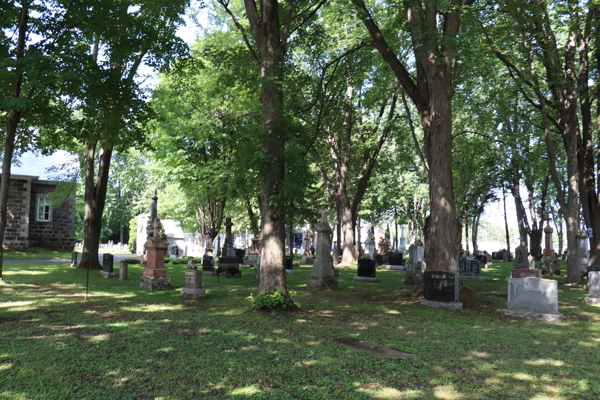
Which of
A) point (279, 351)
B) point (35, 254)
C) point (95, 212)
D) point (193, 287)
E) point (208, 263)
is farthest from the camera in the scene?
point (35, 254)

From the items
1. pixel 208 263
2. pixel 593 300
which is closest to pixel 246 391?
pixel 593 300

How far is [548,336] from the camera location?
748cm

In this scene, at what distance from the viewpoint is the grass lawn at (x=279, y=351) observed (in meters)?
4.48

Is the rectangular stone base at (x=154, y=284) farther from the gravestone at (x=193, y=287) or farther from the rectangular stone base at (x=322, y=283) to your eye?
the rectangular stone base at (x=322, y=283)

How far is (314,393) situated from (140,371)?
211 cm

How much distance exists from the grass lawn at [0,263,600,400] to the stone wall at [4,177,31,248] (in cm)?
2037

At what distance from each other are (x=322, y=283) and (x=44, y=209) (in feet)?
79.5

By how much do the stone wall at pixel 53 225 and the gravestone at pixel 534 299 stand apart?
27863mm

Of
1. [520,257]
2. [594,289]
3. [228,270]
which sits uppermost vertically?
[520,257]

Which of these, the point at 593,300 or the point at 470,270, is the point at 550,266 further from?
the point at 593,300

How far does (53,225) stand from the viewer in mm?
29406

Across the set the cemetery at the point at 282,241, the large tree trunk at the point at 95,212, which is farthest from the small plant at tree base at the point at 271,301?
the large tree trunk at the point at 95,212

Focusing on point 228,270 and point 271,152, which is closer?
point 271,152

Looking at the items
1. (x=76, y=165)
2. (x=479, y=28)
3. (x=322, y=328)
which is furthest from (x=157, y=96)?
(x=322, y=328)
